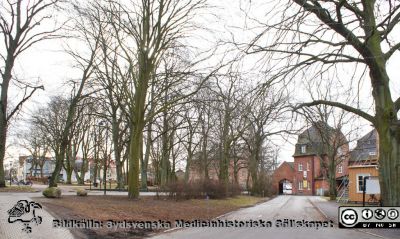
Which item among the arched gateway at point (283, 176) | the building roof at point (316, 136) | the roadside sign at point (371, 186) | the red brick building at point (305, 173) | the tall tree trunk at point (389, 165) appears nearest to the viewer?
the tall tree trunk at point (389, 165)

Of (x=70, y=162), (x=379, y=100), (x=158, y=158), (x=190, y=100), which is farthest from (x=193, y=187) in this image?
(x=70, y=162)

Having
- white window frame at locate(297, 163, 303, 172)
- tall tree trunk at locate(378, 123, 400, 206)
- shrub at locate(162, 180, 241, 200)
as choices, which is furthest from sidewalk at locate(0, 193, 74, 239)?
white window frame at locate(297, 163, 303, 172)

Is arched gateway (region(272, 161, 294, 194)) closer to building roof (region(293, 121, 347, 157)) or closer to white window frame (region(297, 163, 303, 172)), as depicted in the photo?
white window frame (region(297, 163, 303, 172))

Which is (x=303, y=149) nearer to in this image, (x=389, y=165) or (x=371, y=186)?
(x=371, y=186)

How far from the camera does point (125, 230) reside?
56.5ft

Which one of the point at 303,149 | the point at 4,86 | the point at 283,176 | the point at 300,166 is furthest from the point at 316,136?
the point at 283,176

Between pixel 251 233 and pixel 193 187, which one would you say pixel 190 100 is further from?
pixel 251 233

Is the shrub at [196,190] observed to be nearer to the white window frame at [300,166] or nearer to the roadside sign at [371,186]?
the roadside sign at [371,186]

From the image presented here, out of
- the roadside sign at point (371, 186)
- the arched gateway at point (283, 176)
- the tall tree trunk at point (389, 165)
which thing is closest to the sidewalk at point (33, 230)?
the tall tree trunk at point (389, 165)

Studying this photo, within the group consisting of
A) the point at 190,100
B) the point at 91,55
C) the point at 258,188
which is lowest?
the point at 258,188

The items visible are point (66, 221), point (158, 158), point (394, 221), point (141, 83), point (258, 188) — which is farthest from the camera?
point (158, 158)

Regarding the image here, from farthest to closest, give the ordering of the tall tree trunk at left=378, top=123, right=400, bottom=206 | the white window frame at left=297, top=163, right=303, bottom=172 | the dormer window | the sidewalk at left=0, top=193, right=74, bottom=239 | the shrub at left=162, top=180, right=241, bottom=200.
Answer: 1. the dormer window
2. the white window frame at left=297, top=163, right=303, bottom=172
3. the shrub at left=162, top=180, right=241, bottom=200
4. the tall tree trunk at left=378, top=123, right=400, bottom=206
5. the sidewalk at left=0, top=193, right=74, bottom=239

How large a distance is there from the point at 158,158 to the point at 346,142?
2680 centimetres

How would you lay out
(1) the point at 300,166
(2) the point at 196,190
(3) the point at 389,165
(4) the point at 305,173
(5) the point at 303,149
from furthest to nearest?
(5) the point at 303,149, (1) the point at 300,166, (4) the point at 305,173, (2) the point at 196,190, (3) the point at 389,165
